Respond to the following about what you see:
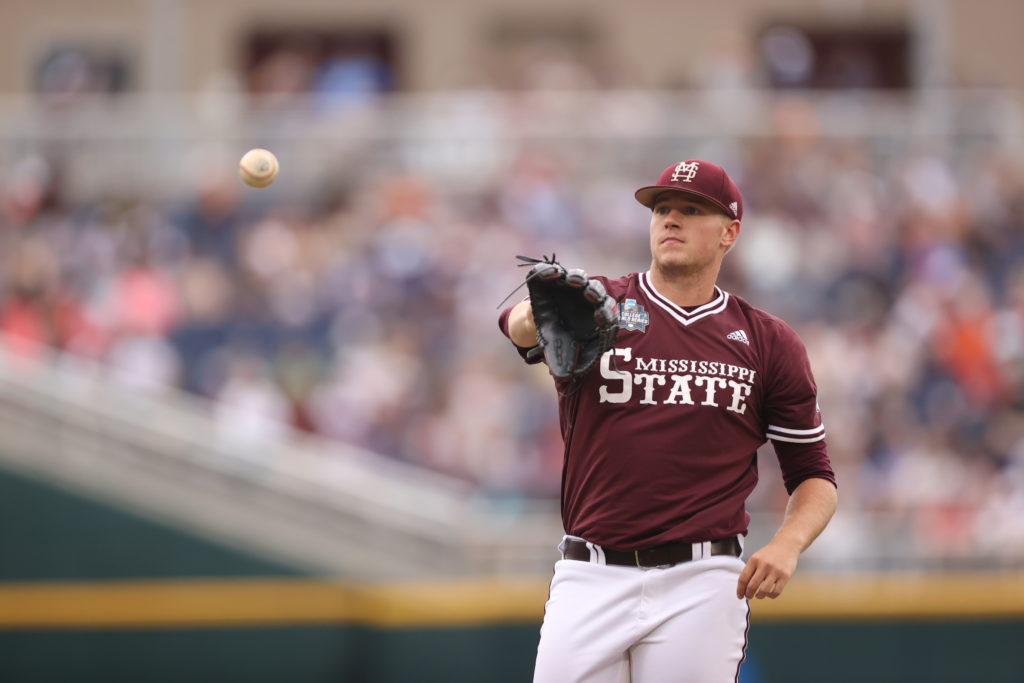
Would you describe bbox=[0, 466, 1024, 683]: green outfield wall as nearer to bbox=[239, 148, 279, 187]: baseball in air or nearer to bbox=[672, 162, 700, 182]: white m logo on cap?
bbox=[239, 148, 279, 187]: baseball in air

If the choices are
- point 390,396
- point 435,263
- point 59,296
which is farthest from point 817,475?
point 59,296

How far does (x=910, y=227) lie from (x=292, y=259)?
18.0ft

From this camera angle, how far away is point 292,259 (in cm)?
1331

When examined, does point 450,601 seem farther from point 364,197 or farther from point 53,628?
point 364,197

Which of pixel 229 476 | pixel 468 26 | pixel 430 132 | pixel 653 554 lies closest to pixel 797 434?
pixel 653 554

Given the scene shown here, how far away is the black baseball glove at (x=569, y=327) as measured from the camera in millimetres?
4504

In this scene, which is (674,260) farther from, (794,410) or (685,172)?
(794,410)

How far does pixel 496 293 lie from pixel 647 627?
8.30 metres

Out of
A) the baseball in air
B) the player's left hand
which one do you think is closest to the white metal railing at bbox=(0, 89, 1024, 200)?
the baseball in air

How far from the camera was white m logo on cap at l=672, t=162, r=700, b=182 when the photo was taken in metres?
4.71

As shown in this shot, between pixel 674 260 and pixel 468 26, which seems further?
pixel 468 26

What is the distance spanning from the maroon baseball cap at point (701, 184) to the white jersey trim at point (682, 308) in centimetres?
30

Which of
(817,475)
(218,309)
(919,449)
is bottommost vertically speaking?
(817,475)

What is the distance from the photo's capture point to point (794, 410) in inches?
191
